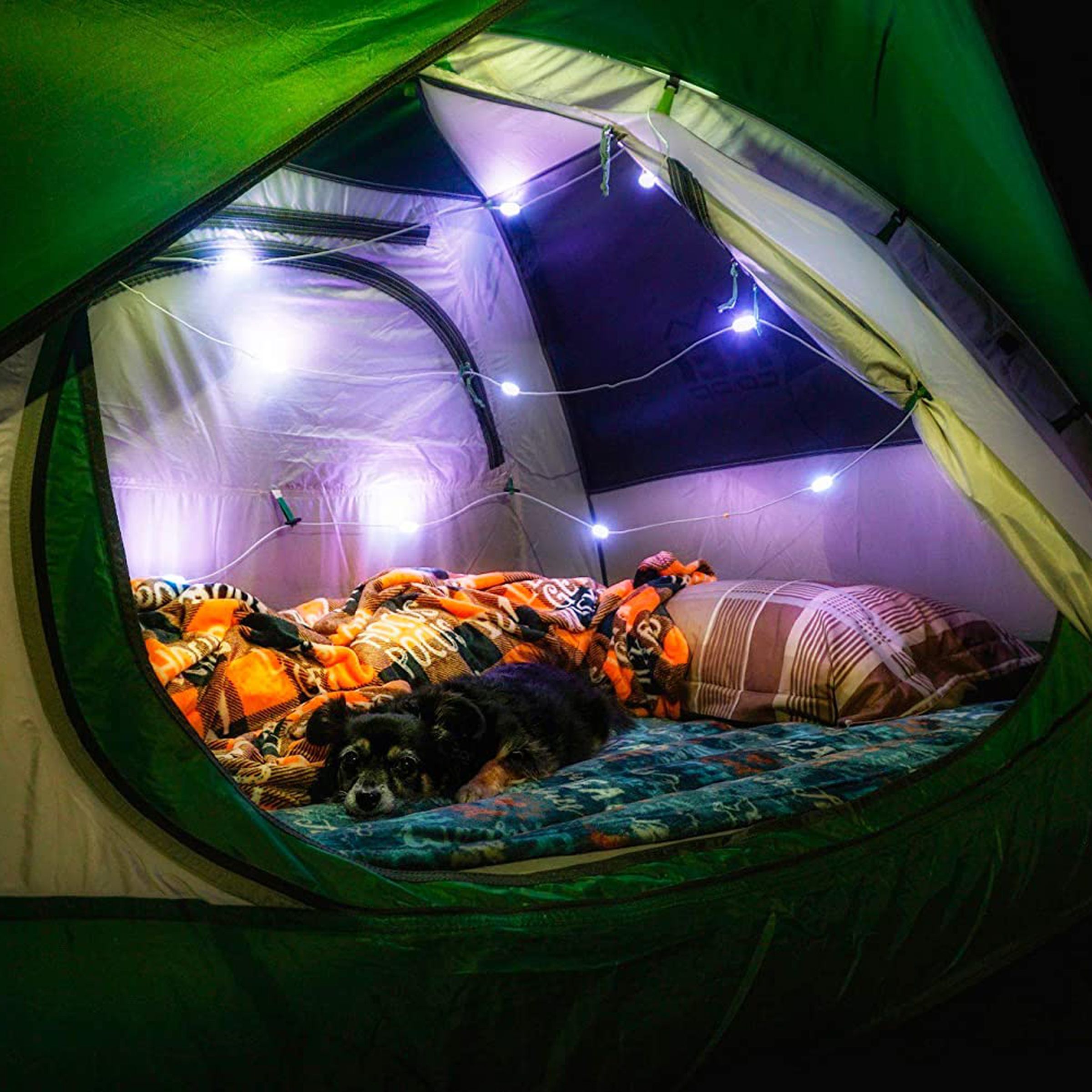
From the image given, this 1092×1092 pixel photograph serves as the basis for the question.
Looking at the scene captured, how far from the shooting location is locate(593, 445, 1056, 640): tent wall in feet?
8.23

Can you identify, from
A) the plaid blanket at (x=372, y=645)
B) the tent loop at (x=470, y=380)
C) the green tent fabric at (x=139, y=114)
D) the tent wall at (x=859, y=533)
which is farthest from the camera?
the tent loop at (x=470, y=380)

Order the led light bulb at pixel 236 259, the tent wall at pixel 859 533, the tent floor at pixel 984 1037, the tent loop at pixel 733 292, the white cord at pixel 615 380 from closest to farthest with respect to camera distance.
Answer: the tent floor at pixel 984 1037 < the tent wall at pixel 859 533 < the led light bulb at pixel 236 259 < the tent loop at pixel 733 292 < the white cord at pixel 615 380

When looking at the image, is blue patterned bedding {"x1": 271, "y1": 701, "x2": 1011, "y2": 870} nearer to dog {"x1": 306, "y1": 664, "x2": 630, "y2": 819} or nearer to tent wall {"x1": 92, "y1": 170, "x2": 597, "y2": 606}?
dog {"x1": 306, "y1": 664, "x2": 630, "y2": 819}

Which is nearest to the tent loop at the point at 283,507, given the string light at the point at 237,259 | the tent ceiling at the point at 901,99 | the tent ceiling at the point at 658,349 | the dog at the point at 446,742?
the string light at the point at 237,259

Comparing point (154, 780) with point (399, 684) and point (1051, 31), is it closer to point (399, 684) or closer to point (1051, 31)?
point (399, 684)

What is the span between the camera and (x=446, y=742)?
5.84ft

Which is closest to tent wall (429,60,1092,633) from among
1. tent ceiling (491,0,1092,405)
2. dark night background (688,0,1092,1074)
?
tent ceiling (491,0,1092,405)

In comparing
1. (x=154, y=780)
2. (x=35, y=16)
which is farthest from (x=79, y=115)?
(x=154, y=780)

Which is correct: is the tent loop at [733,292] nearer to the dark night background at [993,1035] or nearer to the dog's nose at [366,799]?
the dark night background at [993,1035]

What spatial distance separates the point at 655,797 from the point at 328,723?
81 cm

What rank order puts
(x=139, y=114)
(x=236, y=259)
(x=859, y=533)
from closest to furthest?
(x=139, y=114) → (x=236, y=259) → (x=859, y=533)

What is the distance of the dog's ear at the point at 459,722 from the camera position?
179 cm

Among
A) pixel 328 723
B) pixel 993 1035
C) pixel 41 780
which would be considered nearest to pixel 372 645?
pixel 328 723

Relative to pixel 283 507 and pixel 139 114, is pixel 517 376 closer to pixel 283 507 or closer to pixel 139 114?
pixel 283 507
